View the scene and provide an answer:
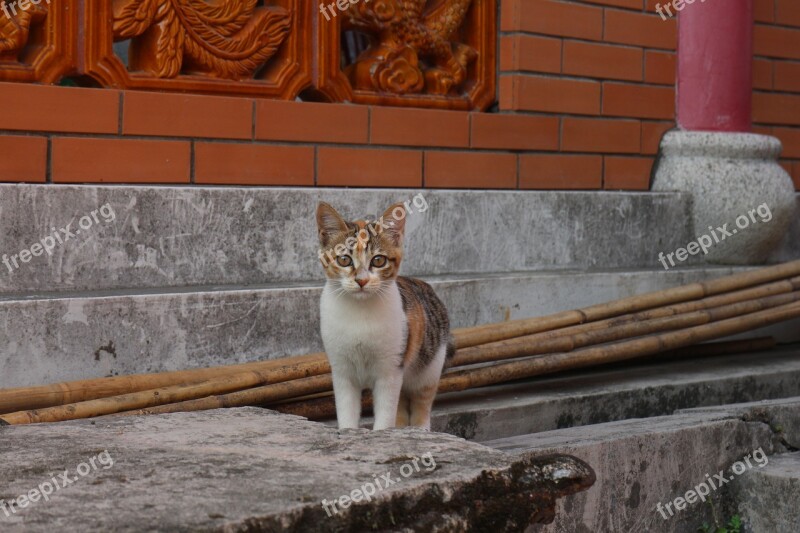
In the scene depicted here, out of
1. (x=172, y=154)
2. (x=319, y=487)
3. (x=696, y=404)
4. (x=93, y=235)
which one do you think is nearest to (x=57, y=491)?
(x=319, y=487)

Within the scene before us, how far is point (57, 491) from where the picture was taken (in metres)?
2.39

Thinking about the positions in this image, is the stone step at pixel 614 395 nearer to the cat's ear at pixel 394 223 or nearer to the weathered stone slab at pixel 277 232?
the weathered stone slab at pixel 277 232

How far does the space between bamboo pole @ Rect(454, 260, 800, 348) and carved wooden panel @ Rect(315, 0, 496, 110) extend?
123 centimetres

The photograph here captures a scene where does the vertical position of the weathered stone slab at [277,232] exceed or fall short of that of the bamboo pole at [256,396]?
it exceeds it

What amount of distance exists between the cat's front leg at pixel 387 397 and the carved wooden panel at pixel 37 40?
1774 mm

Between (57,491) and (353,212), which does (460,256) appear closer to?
(353,212)

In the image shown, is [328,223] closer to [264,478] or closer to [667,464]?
[264,478]

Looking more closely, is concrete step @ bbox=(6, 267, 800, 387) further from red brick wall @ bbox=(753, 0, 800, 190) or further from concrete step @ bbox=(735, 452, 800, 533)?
red brick wall @ bbox=(753, 0, 800, 190)

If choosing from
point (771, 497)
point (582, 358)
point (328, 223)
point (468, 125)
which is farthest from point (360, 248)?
point (468, 125)

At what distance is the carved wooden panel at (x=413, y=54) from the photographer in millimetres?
4965

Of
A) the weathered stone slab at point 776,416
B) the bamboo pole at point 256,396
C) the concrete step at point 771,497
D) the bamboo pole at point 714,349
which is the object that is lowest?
the concrete step at point 771,497

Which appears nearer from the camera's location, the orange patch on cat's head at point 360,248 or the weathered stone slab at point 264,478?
the weathered stone slab at point 264,478

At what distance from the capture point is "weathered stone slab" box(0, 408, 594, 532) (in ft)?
7.44

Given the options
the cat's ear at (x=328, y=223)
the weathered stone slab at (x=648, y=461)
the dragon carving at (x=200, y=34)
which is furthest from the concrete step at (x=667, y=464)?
the dragon carving at (x=200, y=34)
